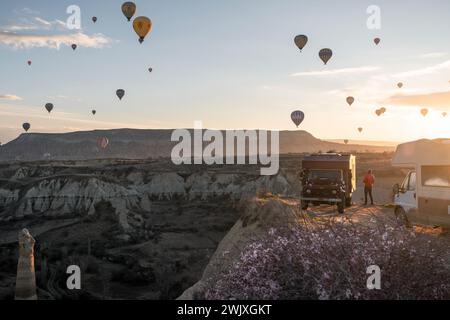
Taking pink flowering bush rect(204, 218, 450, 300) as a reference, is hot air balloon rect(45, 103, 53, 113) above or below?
above

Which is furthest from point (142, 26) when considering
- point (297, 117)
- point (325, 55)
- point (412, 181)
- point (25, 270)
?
point (412, 181)

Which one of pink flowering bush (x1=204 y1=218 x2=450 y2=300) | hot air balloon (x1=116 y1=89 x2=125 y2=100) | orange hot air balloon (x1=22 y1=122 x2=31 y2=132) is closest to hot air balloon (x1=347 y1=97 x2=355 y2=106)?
hot air balloon (x1=116 y1=89 x2=125 y2=100)

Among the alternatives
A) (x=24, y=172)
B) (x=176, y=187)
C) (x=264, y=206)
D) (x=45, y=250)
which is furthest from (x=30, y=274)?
(x=24, y=172)

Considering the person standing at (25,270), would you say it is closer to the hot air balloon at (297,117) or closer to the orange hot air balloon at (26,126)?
the hot air balloon at (297,117)

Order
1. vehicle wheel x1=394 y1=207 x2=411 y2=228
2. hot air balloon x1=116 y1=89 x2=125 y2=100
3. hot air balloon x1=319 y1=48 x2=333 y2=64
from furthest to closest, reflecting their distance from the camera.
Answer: hot air balloon x1=116 y1=89 x2=125 y2=100
hot air balloon x1=319 y1=48 x2=333 y2=64
vehicle wheel x1=394 y1=207 x2=411 y2=228

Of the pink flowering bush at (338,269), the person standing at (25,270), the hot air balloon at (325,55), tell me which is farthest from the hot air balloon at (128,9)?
the pink flowering bush at (338,269)

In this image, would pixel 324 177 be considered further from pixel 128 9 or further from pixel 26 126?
pixel 26 126

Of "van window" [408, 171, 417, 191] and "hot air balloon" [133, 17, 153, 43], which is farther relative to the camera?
"hot air balloon" [133, 17, 153, 43]

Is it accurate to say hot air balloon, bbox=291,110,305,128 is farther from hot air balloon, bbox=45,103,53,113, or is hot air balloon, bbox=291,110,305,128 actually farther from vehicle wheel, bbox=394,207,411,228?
hot air balloon, bbox=45,103,53,113

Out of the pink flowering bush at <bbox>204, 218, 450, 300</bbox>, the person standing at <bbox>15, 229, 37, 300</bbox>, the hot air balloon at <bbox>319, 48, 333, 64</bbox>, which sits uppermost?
the hot air balloon at <bbox>319, 48, 333, 64</bbox>
